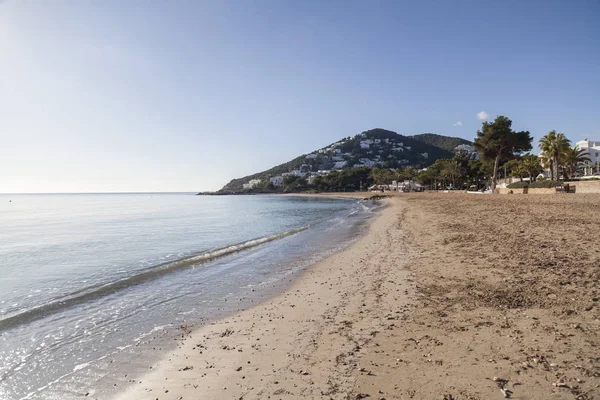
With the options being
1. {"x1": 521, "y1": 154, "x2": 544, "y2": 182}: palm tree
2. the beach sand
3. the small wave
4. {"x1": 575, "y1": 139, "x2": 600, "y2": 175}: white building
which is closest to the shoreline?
the beach sand

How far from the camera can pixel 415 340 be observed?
5.00 metres

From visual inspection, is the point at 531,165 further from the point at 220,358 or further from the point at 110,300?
the point at 220,358

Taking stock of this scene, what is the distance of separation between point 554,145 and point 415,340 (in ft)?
186

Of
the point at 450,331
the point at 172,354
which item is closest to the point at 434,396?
the point at 450,331

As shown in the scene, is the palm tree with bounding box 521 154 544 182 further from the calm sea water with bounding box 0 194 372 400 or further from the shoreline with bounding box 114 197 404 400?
the shoreline with bounding box 114 197 404 400

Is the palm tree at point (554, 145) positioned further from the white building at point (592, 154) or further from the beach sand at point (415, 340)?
the beach sand at point (415, 340)

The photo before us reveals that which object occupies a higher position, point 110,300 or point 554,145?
point 554,145

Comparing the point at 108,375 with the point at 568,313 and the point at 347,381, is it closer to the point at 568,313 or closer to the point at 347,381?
the point at 347,381

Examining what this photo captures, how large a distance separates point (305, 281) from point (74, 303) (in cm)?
635

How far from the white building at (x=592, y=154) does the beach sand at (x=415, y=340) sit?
81.5 metres

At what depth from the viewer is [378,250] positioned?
46.3 ft

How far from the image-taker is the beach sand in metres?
3.83

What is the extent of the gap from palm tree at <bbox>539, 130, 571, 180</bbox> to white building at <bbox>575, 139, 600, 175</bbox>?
2784 cm

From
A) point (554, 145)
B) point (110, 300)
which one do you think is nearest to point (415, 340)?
point (110, 300)
